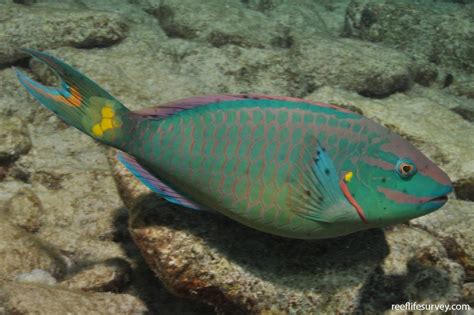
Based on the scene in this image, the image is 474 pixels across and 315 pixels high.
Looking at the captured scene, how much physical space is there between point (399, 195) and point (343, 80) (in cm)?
472

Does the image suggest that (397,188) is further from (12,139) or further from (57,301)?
(12,139)

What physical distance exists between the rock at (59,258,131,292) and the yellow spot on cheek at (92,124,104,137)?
115cm

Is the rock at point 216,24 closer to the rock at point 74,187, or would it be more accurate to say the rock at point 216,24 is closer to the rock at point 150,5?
the rock at point 150,5

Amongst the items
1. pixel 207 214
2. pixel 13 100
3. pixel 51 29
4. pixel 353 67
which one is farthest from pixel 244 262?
pixel 51 29

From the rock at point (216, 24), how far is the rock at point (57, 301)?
17.6 feet

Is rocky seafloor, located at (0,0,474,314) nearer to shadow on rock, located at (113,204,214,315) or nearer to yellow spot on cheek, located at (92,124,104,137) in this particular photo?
shadow on rock, located at (113,204,214,315)

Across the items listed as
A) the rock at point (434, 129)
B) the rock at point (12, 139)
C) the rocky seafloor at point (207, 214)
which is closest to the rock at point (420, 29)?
the rocky seafloor at point (207, 214)

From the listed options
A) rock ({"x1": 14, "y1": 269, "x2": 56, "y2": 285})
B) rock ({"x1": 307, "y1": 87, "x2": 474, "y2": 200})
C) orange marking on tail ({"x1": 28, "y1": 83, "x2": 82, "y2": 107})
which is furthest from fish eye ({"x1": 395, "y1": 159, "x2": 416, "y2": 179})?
rock ({"x1": 307, "y1": 87, "x2": 474, "y2": 200})

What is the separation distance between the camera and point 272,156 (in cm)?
243

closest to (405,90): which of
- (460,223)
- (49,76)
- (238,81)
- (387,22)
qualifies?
(387,22)

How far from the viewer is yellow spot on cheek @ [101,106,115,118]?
252 centimetres

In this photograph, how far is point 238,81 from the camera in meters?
6.56

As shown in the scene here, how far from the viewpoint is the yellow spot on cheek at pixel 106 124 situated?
100.0 inches

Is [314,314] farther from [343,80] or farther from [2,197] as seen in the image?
[343,80]
